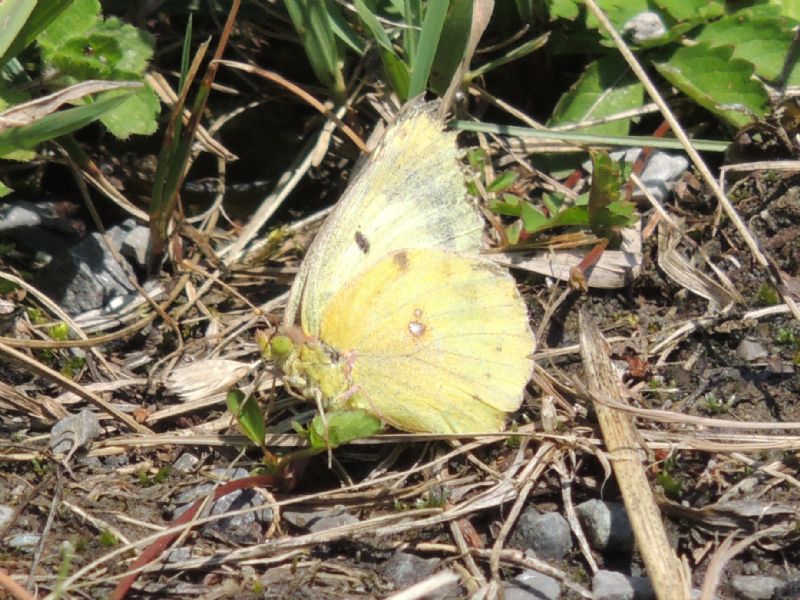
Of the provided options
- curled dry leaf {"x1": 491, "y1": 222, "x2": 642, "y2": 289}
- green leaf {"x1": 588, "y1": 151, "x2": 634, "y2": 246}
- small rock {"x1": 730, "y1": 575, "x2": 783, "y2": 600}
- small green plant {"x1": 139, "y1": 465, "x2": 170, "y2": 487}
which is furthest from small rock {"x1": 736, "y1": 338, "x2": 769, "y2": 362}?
small green plant {"x1": 139, "y1": 465, "x2": 170, "y2": 487}

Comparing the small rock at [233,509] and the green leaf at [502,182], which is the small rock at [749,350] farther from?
the small rock at [233,509]

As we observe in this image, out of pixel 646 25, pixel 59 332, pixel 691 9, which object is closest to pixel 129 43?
pixel 59 332

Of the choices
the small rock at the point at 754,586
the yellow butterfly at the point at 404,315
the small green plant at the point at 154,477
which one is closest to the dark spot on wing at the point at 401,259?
the yellow butterfly at the point at 404,315

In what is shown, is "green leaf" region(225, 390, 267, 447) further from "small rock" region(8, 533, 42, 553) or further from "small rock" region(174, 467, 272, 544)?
"small rock" region(8, 533, 42, 553)

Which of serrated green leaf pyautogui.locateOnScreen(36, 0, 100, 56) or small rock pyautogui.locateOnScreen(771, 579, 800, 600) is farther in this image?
serrated green leaf pyautogui.locateOnScreen(36, 0, 100, 56)

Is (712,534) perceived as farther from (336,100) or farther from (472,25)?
(336,100)
